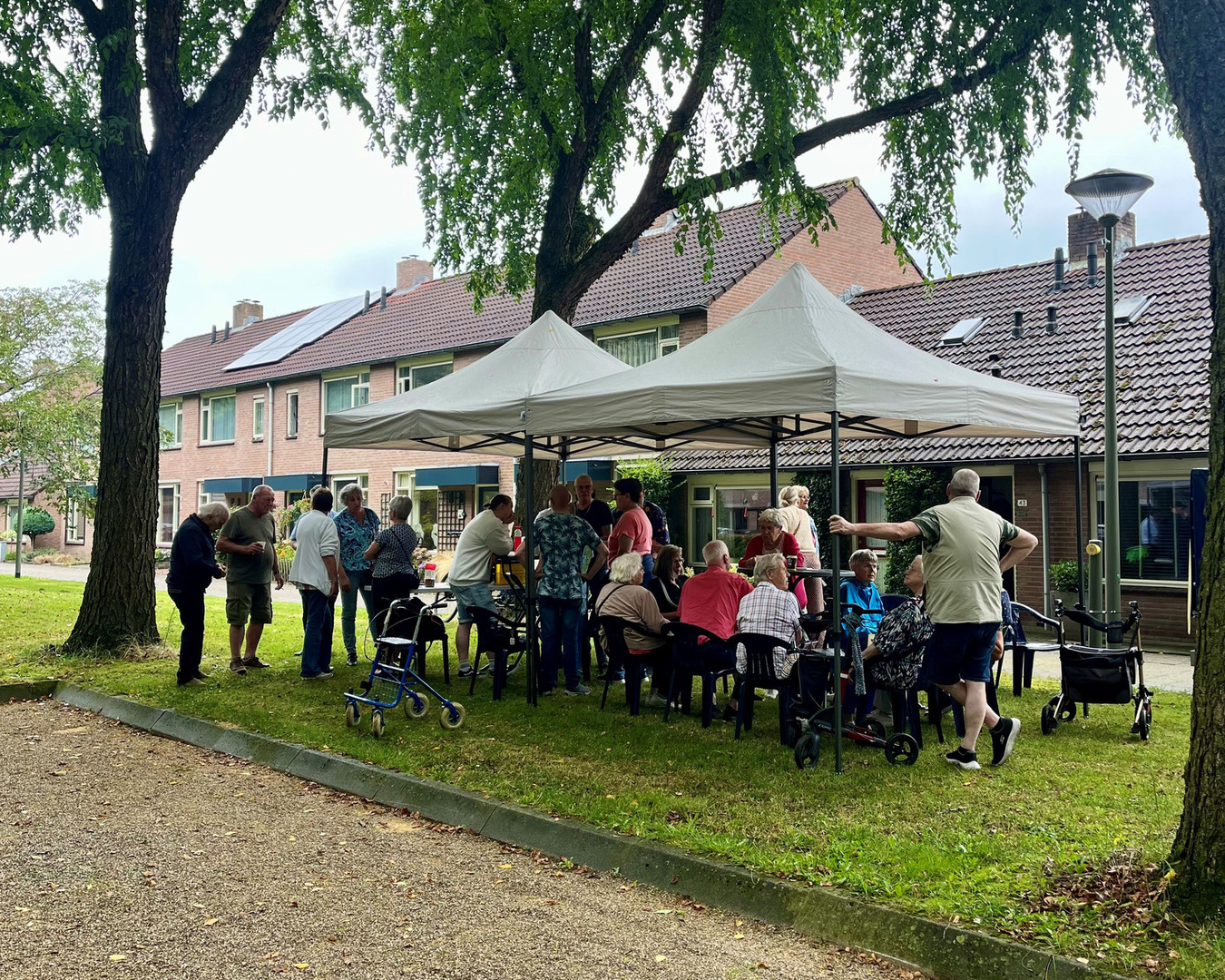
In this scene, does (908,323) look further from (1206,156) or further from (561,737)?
(1206,156)

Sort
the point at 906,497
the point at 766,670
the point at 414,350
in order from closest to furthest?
the point at 766,670
the point at 906,497
the point at 414,350

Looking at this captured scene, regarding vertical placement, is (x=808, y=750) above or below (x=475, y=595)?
below

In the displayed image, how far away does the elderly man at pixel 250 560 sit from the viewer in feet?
35.0

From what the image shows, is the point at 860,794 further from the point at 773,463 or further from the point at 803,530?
the point at 773,463

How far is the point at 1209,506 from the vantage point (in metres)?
4.51

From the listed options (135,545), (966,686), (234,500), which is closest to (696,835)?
(966,686)

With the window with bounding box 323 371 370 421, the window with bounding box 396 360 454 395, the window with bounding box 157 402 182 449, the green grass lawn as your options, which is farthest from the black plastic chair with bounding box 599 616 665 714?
the window with bounding box 157 402 182 449

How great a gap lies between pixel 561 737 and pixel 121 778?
9.98ft

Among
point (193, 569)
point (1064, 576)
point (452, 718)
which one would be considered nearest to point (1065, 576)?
point (1064, 576)

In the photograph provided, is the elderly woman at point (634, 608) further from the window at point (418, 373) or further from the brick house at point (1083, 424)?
the window at point (418, 373)

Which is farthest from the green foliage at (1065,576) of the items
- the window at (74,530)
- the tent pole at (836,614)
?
the window at (74,530)

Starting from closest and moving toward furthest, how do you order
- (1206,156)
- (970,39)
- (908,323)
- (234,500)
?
(1206,156), (970,39), (908,323), (234,500)

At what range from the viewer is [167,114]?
12938 mm

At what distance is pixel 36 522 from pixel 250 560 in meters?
41.3
